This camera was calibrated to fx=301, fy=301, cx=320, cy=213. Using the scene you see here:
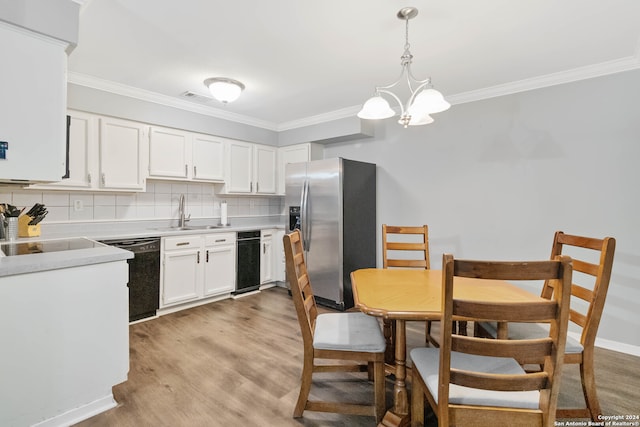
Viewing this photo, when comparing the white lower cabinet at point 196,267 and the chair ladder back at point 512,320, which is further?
the white lower cabinet at point 196,267

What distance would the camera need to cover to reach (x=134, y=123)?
10.5 ft

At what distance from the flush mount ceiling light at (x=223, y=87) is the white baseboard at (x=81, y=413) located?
2538 mm

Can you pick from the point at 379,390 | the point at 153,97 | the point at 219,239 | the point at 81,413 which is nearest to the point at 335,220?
the point at 219,239

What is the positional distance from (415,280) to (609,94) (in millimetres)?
2427

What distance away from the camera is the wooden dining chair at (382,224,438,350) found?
206 centimetres

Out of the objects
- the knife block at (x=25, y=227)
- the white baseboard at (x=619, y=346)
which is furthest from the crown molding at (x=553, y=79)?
the knife block at (x=25, y=227)

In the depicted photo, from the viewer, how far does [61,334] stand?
5.32 ft

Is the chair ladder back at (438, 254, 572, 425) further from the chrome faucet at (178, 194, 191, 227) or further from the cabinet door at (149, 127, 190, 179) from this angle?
the chrome faucet at (178, 194, 191, 227)

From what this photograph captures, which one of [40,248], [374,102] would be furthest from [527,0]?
[40,248]

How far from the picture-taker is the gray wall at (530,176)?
250cm

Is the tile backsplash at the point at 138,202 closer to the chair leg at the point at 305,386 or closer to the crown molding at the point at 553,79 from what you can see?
the chair leg at the point at 305,386

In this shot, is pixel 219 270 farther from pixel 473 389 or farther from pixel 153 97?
pixel 473 389

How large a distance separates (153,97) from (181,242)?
163cm

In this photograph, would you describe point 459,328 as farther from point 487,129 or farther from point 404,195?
point 487,129
